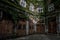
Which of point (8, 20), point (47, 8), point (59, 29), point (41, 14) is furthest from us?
point (41, 14)

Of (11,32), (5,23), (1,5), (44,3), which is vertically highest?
→ (44,3)

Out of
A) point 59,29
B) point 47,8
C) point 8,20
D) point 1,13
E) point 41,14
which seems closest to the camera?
point 1,13

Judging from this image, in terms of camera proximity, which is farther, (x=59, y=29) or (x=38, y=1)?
(x=38, y=1)

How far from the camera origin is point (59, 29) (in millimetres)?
18953

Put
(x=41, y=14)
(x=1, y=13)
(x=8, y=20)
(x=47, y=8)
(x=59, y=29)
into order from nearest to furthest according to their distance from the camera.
→ (x=1, y=13) < (x=8, y=20) < (x=59, y=29) < (x=47, y=8) < (x=41, y=14)

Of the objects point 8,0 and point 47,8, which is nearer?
point 8,0

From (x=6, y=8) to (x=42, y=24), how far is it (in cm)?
1687

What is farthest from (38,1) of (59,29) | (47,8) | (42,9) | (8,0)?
(8,0)

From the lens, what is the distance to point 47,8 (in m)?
26.0

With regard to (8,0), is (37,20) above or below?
below

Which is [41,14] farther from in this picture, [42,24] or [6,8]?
[6,8]

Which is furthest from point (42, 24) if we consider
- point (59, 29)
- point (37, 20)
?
point (59, 29)

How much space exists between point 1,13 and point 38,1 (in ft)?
56.6

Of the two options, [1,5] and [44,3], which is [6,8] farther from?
[44,3]
